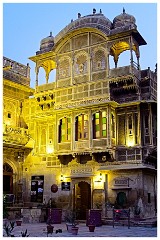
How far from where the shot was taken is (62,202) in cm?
2216

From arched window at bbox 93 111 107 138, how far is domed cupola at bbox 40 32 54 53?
693cm

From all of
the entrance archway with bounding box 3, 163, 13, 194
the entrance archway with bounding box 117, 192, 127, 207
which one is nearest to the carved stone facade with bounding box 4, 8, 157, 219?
the entrance archway with bounding box 117, 192, 127, 207

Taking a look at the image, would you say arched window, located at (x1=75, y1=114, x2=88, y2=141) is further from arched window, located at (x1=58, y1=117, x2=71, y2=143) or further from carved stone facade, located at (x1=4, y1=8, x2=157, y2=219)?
arched window, located at (x1=58, y1=117, x2=71, y2=143)

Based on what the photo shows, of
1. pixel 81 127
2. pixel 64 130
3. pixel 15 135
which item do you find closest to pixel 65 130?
pixel 64 130

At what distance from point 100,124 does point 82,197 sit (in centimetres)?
539

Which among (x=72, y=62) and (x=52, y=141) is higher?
(x=72, y=62)

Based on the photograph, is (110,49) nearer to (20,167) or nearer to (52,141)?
(52,141)

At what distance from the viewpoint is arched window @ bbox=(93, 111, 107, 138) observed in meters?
21.0

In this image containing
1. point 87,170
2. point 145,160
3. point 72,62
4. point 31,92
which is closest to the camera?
point 145,160

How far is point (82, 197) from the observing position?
76.0 ft

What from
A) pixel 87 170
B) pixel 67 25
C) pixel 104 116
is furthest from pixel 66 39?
pixel 87 170

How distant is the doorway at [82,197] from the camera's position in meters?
22.4

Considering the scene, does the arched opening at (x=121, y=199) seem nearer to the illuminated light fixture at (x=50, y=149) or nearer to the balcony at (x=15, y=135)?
the illuminated light fixture at (x=50, y=149)

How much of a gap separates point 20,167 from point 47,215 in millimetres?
4755
